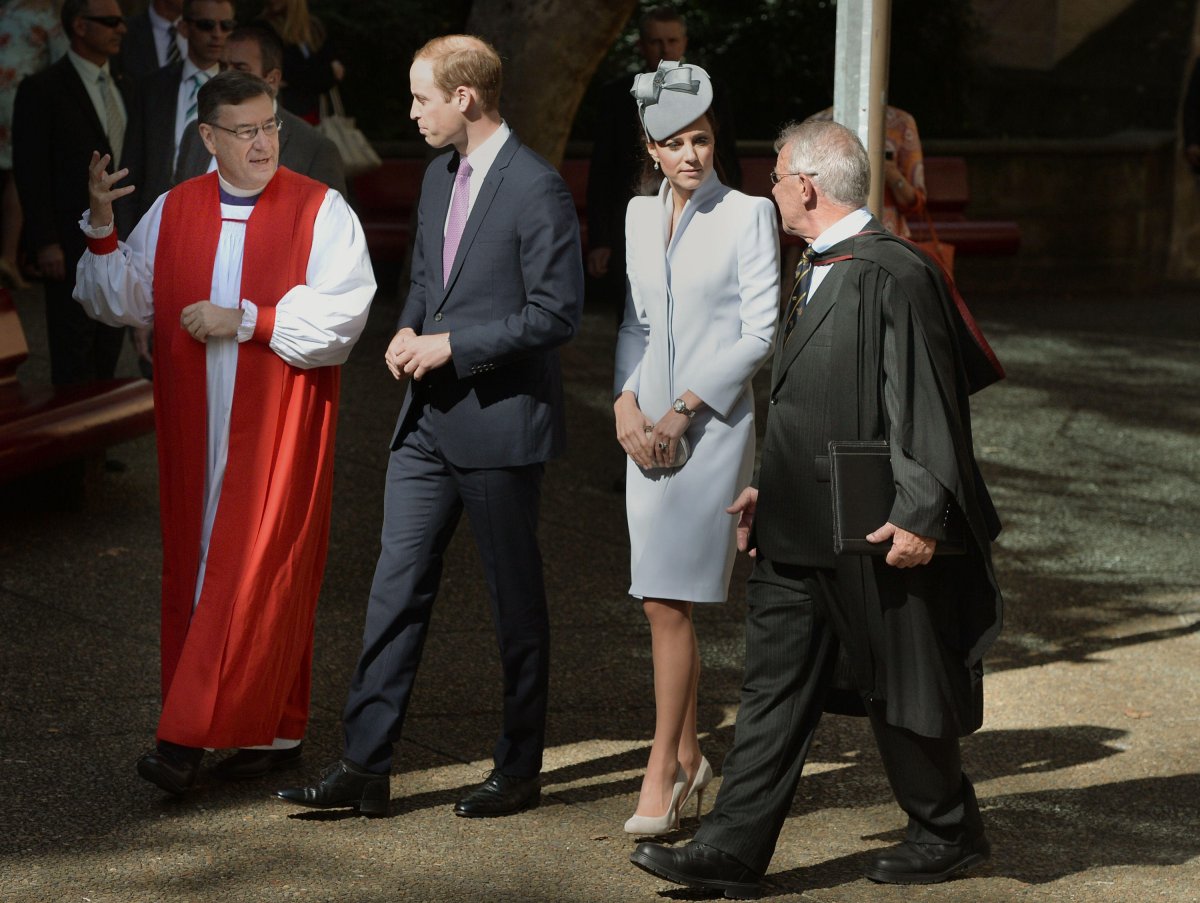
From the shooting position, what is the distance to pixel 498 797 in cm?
496

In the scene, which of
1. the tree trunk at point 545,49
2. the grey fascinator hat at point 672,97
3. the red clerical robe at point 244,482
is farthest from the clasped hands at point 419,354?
the tree trunk at point 545,49

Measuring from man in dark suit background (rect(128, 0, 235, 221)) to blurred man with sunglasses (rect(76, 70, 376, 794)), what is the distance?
2.35 metres

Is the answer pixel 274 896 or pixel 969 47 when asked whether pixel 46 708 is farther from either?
pixel 969 47

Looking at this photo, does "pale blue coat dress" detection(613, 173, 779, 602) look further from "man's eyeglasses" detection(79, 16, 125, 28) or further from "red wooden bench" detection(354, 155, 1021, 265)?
Result: "red wooden bench" detection(354, 155, 1021, 265)

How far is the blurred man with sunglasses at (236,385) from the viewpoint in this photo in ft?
16.3

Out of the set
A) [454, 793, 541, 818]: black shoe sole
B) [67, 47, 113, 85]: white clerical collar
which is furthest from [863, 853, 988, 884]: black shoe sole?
[67, 47, 113, 85]: white clerical collar

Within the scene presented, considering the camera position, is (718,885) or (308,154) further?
(308,154)

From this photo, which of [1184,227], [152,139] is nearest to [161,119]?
[152,139]

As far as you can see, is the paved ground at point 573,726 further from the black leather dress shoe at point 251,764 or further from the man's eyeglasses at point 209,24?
the man's eyeglasses at point 209,24

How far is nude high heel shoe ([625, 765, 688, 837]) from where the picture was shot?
15.8ft

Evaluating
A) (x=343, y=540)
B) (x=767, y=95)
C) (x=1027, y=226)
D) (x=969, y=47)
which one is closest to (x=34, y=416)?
(x=343, y=540)

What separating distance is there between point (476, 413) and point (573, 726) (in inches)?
52.6

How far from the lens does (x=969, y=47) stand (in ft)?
63.0

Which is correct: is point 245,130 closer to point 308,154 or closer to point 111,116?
point 308,154
